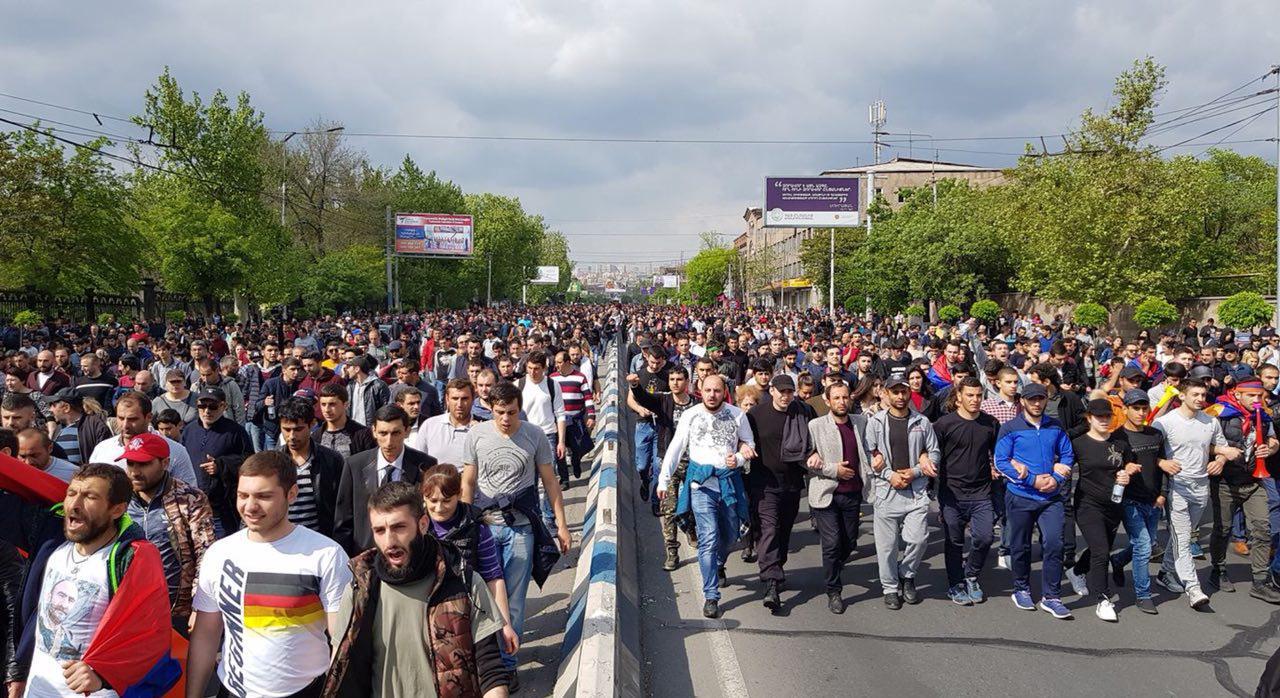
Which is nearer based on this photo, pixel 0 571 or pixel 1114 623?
pixel 0 571

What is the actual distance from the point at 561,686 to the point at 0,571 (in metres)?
2.64

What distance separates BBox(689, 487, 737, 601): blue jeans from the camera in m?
5.79

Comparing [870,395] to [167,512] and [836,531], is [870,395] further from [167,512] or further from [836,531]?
[167,512]

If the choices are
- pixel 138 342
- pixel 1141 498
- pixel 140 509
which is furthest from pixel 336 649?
pixel 138 342

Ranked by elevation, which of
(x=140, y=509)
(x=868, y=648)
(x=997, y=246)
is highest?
(x=997, y=246)

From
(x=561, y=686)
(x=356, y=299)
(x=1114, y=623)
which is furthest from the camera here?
(x=356, y=299)

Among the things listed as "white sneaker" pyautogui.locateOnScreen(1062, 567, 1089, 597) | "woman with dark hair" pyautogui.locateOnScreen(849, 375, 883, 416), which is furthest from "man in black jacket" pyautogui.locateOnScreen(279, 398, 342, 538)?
"white sneaker" pyautogui.locateOnScreen(1062, 567, 1089, 597)

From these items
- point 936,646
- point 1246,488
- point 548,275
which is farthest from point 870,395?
point 548,275

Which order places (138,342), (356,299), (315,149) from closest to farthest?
(138,342) → (356,299) → (315,149)

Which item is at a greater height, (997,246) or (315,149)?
(315,149)

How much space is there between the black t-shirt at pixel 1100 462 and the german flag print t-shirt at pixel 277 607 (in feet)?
17.0

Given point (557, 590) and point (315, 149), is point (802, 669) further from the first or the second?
point (315, 149)

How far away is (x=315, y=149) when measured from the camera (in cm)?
5131

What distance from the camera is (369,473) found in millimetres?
4480
